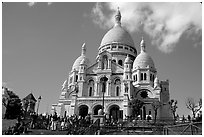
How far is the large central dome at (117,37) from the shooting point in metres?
65.6

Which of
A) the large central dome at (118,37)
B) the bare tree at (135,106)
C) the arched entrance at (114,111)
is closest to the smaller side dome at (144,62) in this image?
the large central dome at (118,37)

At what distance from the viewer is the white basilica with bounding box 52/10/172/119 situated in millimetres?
44625

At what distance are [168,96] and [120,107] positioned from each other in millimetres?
19221

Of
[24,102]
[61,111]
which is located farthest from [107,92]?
[24,102]

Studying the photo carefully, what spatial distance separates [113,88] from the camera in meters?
51.3

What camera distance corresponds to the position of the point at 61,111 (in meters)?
50.2

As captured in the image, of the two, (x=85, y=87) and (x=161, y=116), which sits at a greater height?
(x=85, y=87)

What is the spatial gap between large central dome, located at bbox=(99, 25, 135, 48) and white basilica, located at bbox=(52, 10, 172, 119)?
17.2 ft

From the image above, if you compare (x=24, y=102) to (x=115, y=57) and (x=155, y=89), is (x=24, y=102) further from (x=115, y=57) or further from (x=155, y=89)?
(x=155, y=89)

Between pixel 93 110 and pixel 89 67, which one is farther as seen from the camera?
pixel 89 67

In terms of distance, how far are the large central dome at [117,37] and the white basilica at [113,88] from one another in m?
5.25

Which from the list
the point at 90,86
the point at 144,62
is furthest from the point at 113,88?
the point at 144,62

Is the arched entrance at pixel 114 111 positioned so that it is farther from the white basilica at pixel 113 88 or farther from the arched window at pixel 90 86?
the arched window at pixel 90 86

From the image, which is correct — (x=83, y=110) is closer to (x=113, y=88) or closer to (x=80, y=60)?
(x=113, y=88)
